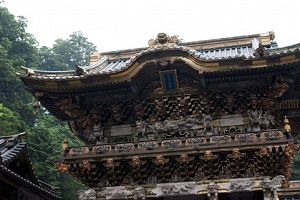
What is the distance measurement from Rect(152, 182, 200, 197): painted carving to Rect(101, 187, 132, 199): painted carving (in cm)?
95

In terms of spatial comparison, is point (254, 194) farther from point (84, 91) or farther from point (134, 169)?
point (84, 91)

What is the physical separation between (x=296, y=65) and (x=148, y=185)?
6.05 metres

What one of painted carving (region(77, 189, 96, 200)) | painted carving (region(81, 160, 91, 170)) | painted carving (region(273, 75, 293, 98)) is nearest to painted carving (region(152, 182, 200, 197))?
painted carving (region(77, 189, 96, 200))

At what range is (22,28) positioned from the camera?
47781 millimetres

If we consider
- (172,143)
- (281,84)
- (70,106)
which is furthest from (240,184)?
(70,106)

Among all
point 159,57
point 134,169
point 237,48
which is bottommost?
point 134,169

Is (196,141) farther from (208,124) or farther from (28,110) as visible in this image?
(28,110)

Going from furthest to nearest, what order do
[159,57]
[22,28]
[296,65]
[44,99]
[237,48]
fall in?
[22,28] < [237,48] < [44,99] < [159,57] < [296,65]

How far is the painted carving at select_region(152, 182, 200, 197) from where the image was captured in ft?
37.3

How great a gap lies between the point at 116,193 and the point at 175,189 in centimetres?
198

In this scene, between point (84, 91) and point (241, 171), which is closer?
point (241, 171)

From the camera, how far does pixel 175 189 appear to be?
11.5 meters

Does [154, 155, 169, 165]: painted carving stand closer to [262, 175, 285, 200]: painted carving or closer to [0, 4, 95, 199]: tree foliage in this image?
[262, 175, 285, 200]: painted carving

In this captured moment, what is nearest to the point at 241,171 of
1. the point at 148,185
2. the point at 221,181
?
the point at 221,181
